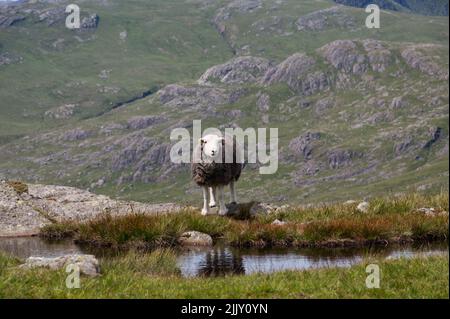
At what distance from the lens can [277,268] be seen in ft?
57.2

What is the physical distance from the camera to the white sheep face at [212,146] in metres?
25.3

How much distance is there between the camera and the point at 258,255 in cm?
1997

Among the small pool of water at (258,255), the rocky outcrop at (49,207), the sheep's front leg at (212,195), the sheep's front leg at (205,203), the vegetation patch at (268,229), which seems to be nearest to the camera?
the small pool of water at (258,255)

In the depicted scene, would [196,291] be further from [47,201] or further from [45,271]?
[47,201]

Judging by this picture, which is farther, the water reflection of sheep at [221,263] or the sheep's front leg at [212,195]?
the sheep's front leg at [212,195]

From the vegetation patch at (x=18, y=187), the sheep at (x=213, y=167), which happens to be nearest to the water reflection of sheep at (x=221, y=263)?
the sheep at (x=213, y=167)

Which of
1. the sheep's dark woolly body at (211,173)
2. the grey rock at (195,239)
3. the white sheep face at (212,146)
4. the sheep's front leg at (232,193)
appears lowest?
the grey rock at (195,239)

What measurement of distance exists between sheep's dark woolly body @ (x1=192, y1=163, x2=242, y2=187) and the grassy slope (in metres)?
10.5

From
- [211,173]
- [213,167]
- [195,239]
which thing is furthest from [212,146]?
[195,239]

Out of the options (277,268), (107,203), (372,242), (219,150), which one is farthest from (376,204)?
(107,203)

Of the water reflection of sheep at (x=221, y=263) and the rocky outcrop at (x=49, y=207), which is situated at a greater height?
the rocky outcrop at (x=49, y=207)

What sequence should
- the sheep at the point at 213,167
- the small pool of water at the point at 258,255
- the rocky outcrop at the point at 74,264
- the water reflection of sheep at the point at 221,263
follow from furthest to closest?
the sheep at the point at 213,167
the small pool of water at the point at 258,255
the water reflection of sheep at the point at 221,263
the rocky outcrop at the point at 74,264

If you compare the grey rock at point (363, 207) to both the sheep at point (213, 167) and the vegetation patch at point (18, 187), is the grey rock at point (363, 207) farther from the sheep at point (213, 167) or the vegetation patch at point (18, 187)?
the vegetation patch at point (18, 187)

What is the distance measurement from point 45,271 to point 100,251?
620cm
